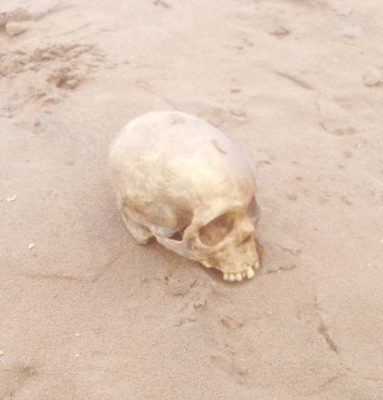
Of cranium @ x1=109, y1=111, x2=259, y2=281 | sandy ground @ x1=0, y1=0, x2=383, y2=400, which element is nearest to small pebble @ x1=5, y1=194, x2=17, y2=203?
sandy ground @ x1=0, y1=0, x2=383, y2=400

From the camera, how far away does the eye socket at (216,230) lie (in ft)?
7.13

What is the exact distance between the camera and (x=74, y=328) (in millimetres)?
2111

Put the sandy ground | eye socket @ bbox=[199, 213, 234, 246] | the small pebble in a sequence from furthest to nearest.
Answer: the small pebble → eye socket @ bbox=[199, 213, 234, 246] → the sandy ground

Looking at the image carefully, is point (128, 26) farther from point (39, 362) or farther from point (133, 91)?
point (39, 362)

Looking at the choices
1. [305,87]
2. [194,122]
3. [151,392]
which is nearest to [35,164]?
[194,122]

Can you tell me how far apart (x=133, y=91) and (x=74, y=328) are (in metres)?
1.55

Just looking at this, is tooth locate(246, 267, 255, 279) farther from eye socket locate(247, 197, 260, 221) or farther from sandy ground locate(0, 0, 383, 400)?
eye socket locate(247, 197, 260, 221)

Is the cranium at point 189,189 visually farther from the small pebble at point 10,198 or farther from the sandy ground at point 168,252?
the small pebble at point 10,198

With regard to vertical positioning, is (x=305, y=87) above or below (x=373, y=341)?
above

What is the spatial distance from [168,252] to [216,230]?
0.87 feet

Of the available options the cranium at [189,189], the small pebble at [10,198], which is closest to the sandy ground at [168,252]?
the small pebble at [10,198]

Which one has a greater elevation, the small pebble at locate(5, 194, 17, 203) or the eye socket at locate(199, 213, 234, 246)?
the eye socket at locate(199, 213, 234, 246)

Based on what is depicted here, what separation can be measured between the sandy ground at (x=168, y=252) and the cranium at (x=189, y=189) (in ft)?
0.50

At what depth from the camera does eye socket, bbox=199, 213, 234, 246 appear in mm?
2172
